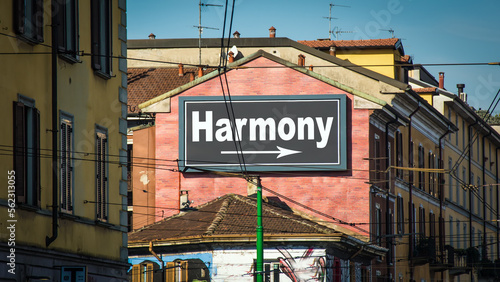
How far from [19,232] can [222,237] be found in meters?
20.6

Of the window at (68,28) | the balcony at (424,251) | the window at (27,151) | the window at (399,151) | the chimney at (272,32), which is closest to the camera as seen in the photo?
the window at (27,151)

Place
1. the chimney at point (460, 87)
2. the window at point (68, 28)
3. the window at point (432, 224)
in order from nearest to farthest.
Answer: the window at point (68, 28) → the window at point (432, 224) → the chimney at point (460, 87)

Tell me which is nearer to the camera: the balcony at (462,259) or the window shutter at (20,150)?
the window shutter at (20,150)

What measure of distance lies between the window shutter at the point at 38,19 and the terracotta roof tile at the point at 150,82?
34.4 metres

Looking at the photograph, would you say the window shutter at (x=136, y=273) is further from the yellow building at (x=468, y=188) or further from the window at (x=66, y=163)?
the yellow building at (x=468, y=188)

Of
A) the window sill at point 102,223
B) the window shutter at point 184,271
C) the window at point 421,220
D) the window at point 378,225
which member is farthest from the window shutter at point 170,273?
the window at point 421,220

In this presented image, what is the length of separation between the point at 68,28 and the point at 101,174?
348cm

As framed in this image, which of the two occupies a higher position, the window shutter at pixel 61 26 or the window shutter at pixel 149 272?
the window shutter at pixel 61 26

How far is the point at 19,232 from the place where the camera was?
68.7 feet

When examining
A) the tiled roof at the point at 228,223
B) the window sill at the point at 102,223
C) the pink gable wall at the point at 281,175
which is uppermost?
the pink gable wall at the point at 281,175

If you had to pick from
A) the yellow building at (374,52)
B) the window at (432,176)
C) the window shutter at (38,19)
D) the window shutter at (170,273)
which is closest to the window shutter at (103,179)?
the window shutter at (38,19)

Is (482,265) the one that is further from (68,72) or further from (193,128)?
(68,72)

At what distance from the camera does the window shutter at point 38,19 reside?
22406 millimetres

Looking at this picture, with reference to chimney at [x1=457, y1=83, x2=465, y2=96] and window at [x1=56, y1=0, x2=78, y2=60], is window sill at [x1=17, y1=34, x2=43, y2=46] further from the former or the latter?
chimney at [x1=457, y1=83, x2=465, y2=96]
